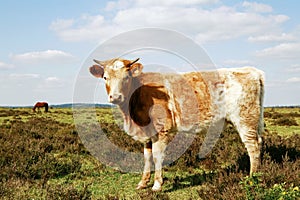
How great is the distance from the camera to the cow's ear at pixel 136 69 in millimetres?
6039

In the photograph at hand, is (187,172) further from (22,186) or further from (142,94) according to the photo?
(22,186)

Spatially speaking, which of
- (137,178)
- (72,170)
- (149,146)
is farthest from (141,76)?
(72,170)

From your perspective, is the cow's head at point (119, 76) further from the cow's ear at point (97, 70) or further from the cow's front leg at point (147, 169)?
the cow's front leg at point (147, 169)

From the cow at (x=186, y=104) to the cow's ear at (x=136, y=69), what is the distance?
11 cm

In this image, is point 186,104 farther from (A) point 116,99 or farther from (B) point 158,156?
(A) point 116,99

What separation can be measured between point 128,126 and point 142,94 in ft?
2.24

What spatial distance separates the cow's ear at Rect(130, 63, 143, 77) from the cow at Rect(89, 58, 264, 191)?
0.11 metres

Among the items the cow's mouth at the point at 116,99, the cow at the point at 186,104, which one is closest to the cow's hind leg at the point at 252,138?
the cow at the point at 186,104

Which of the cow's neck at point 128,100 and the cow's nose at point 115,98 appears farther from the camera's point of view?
the cow's neck at point 128,100

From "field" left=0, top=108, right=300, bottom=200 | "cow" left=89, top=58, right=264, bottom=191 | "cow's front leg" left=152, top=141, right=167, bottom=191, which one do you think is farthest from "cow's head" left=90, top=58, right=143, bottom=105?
"field" left=0, top=108, right=300, bottom=200

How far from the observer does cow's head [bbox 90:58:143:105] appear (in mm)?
5817

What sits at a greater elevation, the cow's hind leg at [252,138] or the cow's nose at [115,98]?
the cow's nose at [115,98]

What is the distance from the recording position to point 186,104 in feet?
21.4

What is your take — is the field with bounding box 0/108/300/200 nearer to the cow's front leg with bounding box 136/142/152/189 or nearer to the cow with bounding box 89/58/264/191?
the cow's front leg with bounding box 136/142/152/189
